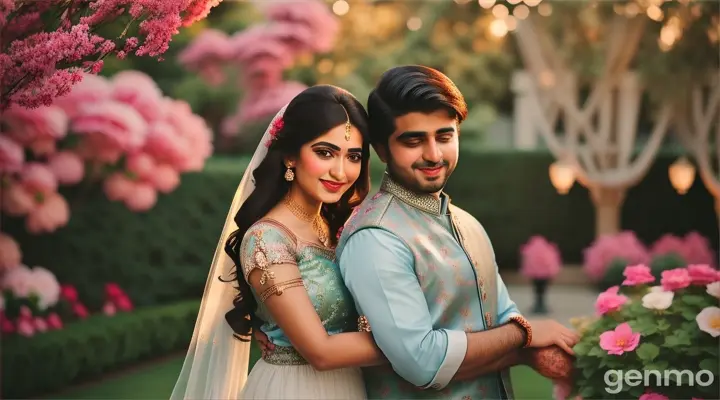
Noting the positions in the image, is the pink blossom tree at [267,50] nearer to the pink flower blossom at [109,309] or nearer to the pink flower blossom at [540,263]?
the pink flower blossom at [109,309]

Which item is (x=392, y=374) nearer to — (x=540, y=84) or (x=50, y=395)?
(x=50, y=395)

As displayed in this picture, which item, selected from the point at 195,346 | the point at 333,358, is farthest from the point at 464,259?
the point at 195,346

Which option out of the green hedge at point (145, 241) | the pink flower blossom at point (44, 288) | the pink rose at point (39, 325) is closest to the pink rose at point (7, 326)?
the pink rose at point (39, 325)

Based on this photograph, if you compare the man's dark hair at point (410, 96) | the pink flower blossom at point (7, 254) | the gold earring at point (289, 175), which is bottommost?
the pink flower blossom at point (7, 254)

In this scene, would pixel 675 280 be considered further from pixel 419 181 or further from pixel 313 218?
pixel 313 218

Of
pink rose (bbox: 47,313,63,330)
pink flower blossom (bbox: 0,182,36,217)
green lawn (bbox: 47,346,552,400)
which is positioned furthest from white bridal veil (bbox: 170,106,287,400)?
pink rose (bbox: 47,313,63,330)

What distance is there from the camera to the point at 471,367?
8.80 feet

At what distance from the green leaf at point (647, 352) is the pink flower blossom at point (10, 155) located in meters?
4.77

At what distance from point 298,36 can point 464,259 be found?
727 centimetres

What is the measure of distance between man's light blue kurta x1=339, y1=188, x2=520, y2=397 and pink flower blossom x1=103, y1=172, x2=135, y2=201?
5247 mm

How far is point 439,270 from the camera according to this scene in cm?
275

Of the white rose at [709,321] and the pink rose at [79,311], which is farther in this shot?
the pink rose at [79,311]

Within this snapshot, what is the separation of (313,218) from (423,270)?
1.45 ft

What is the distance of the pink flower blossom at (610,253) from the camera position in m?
11.2
